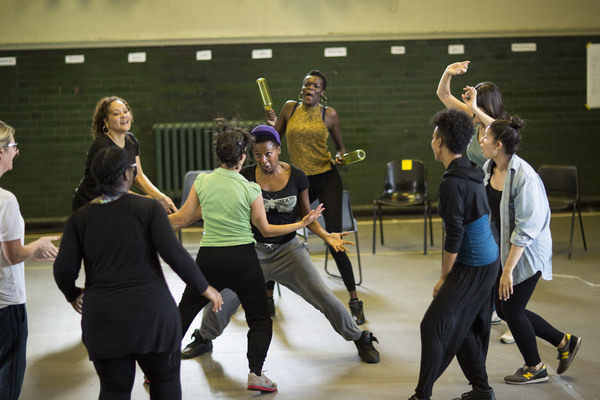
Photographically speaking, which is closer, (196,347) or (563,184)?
(196,347)

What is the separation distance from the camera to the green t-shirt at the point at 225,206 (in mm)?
3389

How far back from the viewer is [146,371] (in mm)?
2619

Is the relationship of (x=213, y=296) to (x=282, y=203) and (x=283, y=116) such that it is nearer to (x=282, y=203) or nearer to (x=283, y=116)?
(x=282, y=203)

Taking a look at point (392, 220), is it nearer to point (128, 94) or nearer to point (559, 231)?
point (559, 231)

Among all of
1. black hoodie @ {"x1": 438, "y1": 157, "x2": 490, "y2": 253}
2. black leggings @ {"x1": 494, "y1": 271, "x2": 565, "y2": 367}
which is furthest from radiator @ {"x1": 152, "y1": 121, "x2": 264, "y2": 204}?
black hoodie @ {"x1": 438, "y1": 157, "x2": 490, "y2": 253}

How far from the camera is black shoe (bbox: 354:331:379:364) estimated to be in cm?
407

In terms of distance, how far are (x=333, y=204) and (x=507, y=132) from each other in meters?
1.61

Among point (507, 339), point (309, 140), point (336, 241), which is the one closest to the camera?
point (336, 241)

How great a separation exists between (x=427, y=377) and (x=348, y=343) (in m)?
1.29

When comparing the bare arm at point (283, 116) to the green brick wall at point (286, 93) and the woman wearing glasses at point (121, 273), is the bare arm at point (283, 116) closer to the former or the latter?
the woman wearing glasses at point (121, 273)

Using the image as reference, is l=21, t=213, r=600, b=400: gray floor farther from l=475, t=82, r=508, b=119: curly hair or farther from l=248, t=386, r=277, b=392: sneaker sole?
l=475, t=82, r=508, b=119: curly hair

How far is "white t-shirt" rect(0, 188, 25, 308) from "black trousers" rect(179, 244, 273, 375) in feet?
2.61

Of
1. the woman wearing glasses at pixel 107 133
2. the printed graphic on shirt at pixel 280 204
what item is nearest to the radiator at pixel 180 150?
the woman wearing glasses at pixel 107 133

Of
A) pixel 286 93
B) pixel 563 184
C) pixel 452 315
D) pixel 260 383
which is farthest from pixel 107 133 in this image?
pixel 563 184
